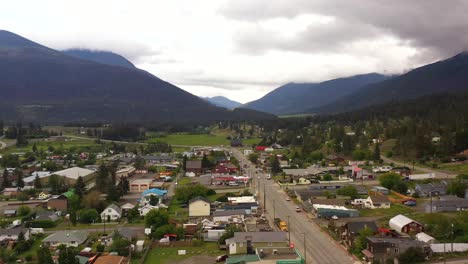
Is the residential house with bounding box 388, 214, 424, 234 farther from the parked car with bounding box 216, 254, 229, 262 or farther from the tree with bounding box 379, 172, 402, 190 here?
the tree with bounding box 379, 172, 402, 190

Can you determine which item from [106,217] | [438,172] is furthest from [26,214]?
[438,172]

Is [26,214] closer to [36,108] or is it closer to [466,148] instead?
[466,148]

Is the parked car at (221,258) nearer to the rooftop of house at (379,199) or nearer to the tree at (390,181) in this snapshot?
the rooftop of house at (379,199)

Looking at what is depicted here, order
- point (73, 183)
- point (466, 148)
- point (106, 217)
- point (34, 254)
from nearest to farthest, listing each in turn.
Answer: point (34, 254)
point (106, 217)
point (73, 183)
point (466, 148)

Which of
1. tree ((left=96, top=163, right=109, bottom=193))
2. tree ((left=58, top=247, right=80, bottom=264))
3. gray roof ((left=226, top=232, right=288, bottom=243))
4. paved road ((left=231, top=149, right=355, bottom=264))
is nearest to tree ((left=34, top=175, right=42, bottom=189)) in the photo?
tree ((left=96, top=163, right=109, bottom=193))

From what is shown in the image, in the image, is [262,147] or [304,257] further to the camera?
[262,147]

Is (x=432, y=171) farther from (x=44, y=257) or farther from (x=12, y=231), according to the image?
(x=44, y=257)

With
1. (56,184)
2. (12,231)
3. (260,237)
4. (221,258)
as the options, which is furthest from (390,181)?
(56,184)
